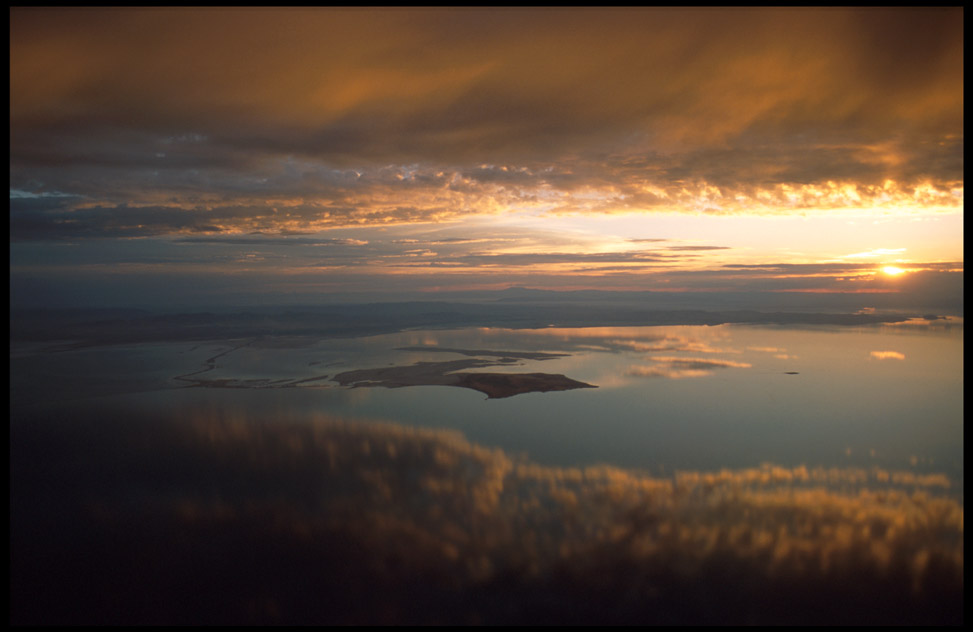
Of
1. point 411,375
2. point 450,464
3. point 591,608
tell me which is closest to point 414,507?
point 450,464

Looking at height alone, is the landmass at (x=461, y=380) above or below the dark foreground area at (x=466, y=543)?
above

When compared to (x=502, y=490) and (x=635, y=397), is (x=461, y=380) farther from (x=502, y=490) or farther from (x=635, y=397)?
(x=502, y=490)

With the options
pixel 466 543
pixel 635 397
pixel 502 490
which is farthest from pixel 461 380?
pixel 466 543

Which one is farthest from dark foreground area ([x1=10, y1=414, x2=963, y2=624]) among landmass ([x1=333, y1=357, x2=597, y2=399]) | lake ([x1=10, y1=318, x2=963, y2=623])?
landmass ([x1=333, y1=357, x2=597, y2=399])

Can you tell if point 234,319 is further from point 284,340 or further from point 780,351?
point 780,351

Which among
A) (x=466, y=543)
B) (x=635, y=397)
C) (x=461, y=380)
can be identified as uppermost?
(x=461, y=380)

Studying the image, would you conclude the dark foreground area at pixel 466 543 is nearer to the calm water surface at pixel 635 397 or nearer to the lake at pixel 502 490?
the lake at pixel 502 490

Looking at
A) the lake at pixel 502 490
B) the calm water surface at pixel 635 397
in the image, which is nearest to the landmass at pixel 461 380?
the lake at pixel 502 490

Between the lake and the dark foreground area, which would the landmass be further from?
the dark foreground area
